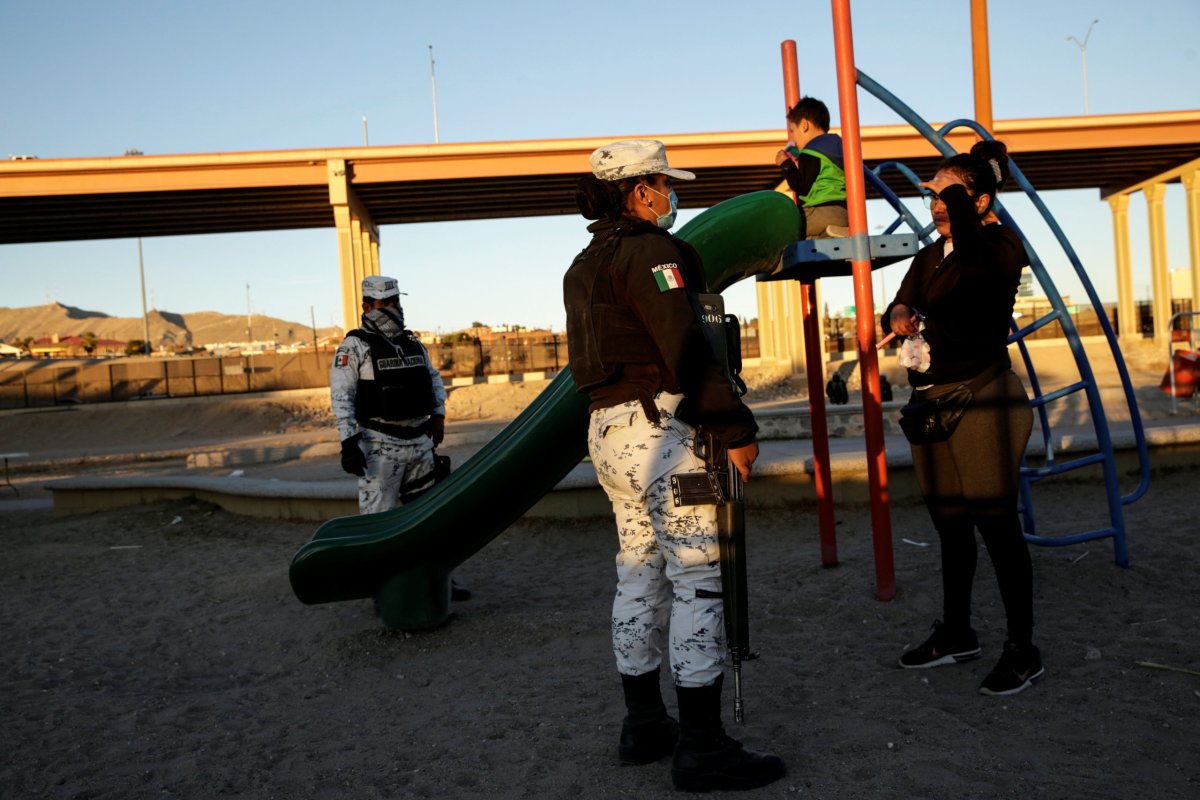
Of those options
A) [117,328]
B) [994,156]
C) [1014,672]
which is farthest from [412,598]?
[117,328]

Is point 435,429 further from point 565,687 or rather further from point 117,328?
point 117,328

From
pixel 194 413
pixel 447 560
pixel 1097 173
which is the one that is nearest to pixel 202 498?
pixel 447 560

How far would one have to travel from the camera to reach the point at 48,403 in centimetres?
3325

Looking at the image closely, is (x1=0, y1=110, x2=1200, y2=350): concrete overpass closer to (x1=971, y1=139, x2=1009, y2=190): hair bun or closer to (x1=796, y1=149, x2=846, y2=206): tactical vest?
(x1=796, y1=149, x2=846, y2=206): tactical vest

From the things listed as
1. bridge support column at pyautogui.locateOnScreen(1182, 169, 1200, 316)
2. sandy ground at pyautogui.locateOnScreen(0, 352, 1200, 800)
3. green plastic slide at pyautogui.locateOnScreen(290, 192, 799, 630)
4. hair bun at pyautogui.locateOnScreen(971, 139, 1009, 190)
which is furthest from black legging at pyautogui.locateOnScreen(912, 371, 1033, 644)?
bridge support column at pyautogui.locateOnScreen(1182, 169, 1200, 316)

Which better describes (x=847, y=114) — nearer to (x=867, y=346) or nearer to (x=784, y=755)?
(x=867, y=346)

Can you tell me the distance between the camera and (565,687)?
3816 mm

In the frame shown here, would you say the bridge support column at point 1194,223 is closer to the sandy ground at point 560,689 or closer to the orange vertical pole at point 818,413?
the sandy ground at point 560,689

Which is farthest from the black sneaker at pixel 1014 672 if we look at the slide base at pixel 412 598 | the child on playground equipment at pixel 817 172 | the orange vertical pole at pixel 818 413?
the slide base at pixel 412 598

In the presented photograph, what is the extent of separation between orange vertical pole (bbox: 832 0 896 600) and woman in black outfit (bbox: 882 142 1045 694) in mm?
799

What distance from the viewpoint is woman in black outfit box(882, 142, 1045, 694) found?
132 inches

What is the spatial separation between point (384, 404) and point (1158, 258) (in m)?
33.5

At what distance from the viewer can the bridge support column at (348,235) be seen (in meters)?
24.8

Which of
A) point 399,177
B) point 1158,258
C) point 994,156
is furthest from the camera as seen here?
point 1158,258
